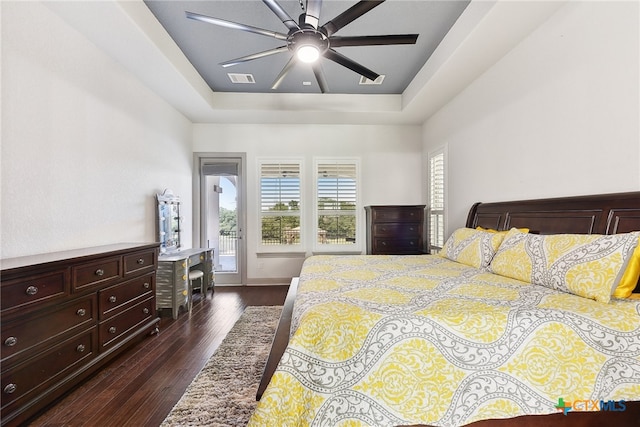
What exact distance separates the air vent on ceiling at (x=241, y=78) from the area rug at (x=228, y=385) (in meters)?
3.22

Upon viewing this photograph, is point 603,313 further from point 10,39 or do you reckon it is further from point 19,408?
point 10,39

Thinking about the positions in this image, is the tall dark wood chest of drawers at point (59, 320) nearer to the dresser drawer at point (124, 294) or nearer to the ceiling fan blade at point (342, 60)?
the dresser drawer at point (124, 294)

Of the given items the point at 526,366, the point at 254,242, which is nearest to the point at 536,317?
the point at 526,366

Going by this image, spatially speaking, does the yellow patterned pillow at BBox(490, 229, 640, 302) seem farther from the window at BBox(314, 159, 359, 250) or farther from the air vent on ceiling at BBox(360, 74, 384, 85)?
the window at BBox(314, 159, 359, 250)

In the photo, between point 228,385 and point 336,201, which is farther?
point 336,201

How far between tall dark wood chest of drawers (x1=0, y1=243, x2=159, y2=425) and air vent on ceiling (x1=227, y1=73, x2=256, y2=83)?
2.53 metres

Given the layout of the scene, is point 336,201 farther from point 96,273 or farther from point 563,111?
point 96,273

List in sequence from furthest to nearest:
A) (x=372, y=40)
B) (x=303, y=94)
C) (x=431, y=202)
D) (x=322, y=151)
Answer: (x=322, y=151)
(x=431, y=202)
(x=303, y=94)
(x=372, y=40)

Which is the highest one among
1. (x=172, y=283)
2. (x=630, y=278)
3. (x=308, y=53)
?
(x=308, y=53)

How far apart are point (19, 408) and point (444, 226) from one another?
4.43 metres

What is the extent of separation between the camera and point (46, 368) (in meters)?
1.69

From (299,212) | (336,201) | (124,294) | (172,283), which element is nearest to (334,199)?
(336,201)

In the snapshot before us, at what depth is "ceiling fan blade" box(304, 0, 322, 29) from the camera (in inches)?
75.9

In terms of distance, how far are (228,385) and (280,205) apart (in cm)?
324
